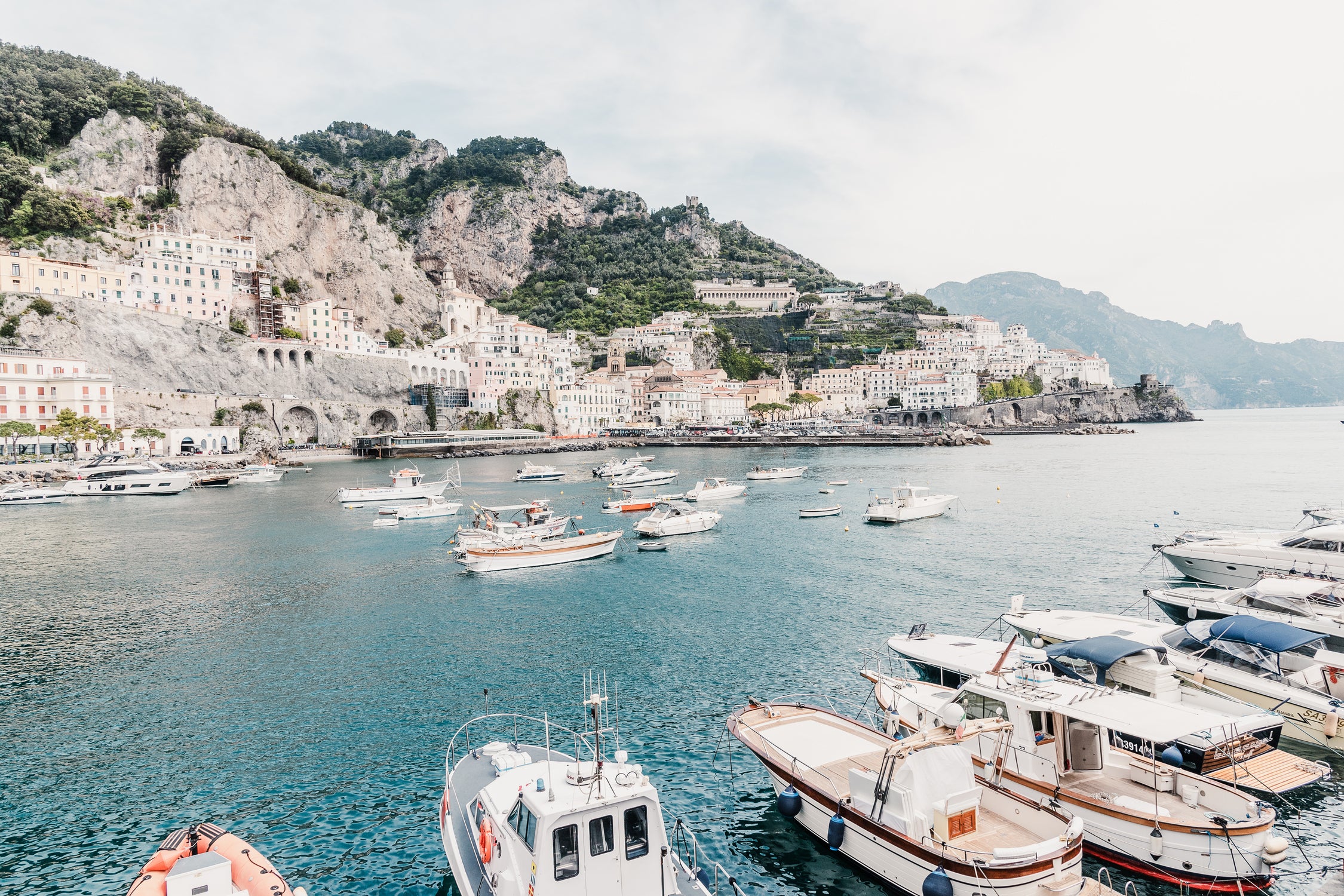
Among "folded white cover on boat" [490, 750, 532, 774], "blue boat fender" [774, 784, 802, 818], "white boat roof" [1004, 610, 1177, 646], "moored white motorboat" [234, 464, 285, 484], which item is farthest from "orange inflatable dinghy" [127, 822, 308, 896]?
Answer: "moored white motorboat" [234, 464, 285, 484]

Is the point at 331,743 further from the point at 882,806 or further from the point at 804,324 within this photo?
the point at 804,324

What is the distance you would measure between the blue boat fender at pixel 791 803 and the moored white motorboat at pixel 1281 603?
11.7 m

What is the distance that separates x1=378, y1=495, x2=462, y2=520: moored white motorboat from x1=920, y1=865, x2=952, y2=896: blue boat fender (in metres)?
39.4

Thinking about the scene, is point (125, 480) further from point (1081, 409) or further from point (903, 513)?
point (1081, 409)

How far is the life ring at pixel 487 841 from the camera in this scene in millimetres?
8000

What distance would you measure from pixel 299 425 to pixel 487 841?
93.2 m

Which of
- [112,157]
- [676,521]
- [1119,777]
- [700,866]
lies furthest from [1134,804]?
[112,157]

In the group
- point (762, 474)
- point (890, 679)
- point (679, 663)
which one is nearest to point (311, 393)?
point (762, 474)

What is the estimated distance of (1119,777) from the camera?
10.1 metres

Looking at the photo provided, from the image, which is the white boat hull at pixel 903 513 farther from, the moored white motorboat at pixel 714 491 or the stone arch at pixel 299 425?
the stone arch at pixel 299 425

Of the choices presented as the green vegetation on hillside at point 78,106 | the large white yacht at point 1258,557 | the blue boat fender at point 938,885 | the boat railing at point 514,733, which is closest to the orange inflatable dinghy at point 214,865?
the boat railing at point 514,733

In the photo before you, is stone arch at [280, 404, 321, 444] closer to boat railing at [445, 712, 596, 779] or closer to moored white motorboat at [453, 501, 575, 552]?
moored white motorboat at [453, 501, 575, 552]

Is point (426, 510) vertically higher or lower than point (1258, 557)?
lower

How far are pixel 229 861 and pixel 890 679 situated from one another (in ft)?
33.9
